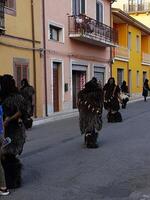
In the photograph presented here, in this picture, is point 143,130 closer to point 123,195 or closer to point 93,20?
point 123,195

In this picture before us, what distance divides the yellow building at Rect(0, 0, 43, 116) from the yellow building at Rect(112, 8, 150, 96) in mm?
14383

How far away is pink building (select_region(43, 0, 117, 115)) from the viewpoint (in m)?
23.7

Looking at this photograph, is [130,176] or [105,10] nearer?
[130,176]

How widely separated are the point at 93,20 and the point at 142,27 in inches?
638

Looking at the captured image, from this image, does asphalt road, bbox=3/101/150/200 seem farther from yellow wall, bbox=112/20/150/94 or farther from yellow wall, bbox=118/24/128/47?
yellow wall, bbox=118/24/128/47

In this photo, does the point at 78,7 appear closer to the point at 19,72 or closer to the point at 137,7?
the point at 19,72

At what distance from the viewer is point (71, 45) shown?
87.8 ft

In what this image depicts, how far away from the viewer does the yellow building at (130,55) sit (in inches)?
1457

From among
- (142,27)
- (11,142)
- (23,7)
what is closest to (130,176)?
(11,142)

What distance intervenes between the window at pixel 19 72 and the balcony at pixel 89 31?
6.13 meters

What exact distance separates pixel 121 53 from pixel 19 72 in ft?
61.1

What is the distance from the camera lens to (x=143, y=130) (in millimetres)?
15445

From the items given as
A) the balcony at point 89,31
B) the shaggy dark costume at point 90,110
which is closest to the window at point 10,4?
the balcony at point 89,31

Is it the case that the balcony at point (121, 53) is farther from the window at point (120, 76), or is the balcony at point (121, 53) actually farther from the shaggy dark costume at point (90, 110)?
the shaggy dark costume at point (90, 110)
